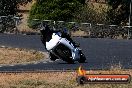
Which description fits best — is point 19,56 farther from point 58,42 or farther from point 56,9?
point 56,9

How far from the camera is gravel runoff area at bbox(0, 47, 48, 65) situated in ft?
79.5

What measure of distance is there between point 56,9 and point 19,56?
24037 mm

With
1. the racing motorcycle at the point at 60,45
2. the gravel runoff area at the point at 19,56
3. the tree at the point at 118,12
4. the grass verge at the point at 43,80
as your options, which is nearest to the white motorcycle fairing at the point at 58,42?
the racing motorcycle at the point at 60,45

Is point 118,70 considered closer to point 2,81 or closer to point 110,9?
point 2,81

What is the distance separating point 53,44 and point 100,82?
6.12 meters

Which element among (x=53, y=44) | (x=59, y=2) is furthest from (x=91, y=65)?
(x=59, y=2)

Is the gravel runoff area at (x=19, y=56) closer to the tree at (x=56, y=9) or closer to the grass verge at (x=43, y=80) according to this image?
the grass verge at (x=43, y=80)

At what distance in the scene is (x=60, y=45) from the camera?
755 inches

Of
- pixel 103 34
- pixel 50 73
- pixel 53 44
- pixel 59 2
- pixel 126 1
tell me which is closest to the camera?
pixel 50 73

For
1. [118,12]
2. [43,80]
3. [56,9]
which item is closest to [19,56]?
[43,80]

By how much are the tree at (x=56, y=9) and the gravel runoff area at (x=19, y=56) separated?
64.0ft

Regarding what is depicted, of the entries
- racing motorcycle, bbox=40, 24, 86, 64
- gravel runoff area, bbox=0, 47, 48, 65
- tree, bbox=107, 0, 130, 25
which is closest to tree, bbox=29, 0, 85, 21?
tree, bbox=107, 0, 130, 25

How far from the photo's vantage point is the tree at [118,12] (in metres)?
46.4

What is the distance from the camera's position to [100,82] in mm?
13055
